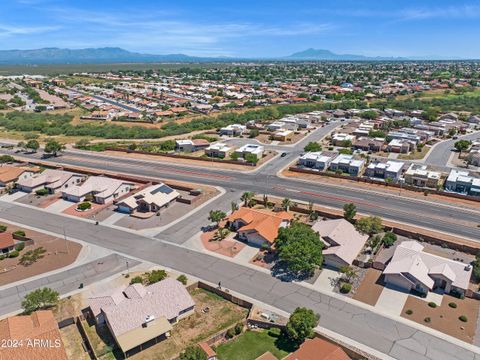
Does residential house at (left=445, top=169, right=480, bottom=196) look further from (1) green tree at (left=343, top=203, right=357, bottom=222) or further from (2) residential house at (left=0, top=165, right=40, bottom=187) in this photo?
(2) residential house at (left=0, top=165, right=40, bottom=187)

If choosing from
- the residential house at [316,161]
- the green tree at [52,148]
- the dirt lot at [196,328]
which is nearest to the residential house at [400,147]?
the residential house at [316,161]

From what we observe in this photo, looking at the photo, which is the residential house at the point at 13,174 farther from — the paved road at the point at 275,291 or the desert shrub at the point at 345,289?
the desert shrub at the point at 345,289

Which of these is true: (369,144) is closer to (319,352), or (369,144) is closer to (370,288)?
(370,288)

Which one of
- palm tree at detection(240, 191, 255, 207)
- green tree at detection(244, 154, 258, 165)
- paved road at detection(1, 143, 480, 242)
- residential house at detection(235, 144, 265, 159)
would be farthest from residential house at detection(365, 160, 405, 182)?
palm tree at detection(240, 191, 255, 207)

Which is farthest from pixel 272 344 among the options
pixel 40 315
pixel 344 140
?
pixel 344 140

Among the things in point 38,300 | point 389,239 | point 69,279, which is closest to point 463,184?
point 389,239
